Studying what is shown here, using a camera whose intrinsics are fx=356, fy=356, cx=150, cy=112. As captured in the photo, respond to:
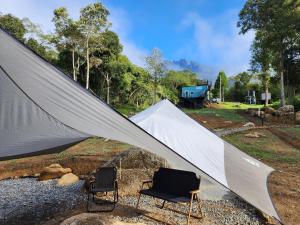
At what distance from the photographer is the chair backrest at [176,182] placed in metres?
5.29

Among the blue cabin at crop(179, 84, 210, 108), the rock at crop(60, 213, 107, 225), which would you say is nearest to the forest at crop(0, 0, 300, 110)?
the blue cabin at crop(179, 84, 210, 108)

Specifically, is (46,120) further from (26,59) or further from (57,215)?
(57,215)

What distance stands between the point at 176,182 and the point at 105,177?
A: 4.20ft

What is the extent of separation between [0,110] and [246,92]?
4722 cm

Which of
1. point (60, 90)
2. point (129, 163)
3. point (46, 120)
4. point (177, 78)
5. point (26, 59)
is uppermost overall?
point (177, 78)

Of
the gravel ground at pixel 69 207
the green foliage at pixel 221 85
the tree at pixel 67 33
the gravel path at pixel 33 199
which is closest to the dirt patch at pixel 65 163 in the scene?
the gravel path at pixel 33 199

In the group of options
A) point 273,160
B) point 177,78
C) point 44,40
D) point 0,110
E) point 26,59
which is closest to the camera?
point 26,59

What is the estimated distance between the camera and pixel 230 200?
249 inches

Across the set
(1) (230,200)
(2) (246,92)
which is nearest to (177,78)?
(2) (246,92)

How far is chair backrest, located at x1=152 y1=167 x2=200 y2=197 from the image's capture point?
5.29 m

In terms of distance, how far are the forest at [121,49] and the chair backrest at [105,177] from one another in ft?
63.9

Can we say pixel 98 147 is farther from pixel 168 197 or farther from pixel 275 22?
pixel 275 22

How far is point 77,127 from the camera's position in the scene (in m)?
4.04

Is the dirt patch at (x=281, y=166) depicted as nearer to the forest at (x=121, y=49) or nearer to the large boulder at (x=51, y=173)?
the large boulder at (x=51, y=173)
